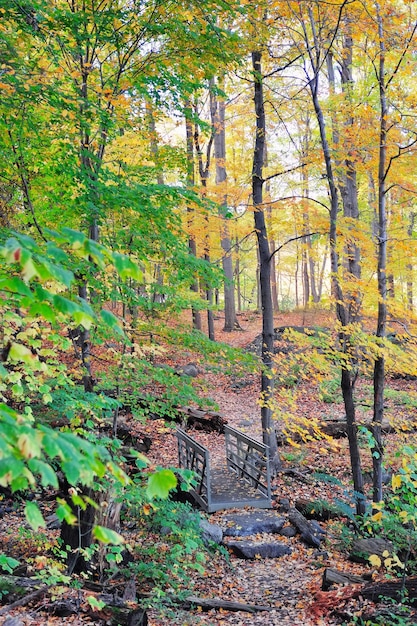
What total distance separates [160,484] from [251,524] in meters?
6.80

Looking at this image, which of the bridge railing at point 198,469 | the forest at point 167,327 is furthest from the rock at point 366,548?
the bridge railing at point 198,469

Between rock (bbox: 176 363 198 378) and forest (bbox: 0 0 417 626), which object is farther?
rock (bbox: 176 363 198 378)

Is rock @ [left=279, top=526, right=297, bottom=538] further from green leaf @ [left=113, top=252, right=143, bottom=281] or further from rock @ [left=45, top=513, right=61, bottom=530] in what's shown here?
green leaf @ [left=113, top=252, right=143, bottom=281]

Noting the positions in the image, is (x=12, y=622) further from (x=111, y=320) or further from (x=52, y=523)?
(x=111, y=320)

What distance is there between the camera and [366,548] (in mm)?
6605

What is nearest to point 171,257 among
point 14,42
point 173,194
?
point 173,194

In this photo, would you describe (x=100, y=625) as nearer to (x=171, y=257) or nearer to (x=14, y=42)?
(x=171, y=257)

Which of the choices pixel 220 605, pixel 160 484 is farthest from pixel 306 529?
pixel 160 484

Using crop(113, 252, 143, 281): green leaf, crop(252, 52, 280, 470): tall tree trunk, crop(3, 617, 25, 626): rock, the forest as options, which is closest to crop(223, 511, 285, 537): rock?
the forest

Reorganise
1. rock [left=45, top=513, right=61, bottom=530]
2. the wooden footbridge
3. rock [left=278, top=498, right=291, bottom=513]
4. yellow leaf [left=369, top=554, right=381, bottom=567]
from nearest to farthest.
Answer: yellow leaf [left=369, top=554, right=381, bottom=567] < rock [left=45, top=513, right=61, bottom=530] < the wooden footbridge < rock [left=278, top=498, right=291, bottom=513]

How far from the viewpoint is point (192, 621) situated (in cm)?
491

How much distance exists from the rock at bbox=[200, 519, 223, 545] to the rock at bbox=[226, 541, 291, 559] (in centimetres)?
21

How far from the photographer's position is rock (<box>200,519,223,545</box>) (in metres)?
7.04

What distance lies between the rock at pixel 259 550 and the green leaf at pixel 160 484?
6164 mm
